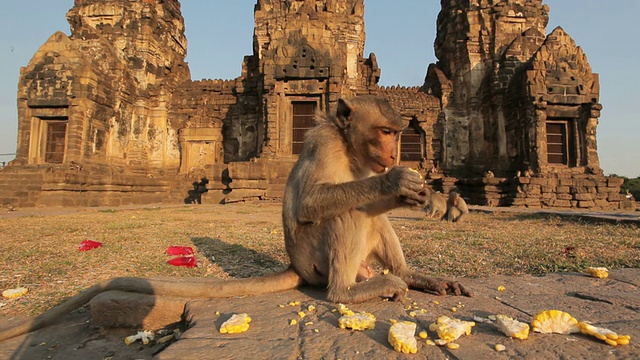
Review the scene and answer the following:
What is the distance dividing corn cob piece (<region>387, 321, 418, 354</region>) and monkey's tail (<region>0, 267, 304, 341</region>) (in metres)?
1.12

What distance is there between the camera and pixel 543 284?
2.73 meters

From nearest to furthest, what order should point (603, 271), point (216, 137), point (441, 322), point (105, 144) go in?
point (441, 322) → point (603, 271) → point (105, 144) → point (216, 137)

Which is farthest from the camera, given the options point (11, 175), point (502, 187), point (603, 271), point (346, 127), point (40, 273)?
point (502, 187)

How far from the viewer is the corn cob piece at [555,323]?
1.68 metres

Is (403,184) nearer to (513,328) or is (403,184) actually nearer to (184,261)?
(513,328)

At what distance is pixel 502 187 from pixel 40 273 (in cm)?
1507

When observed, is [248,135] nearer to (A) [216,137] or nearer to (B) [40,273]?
(A) [216,137]

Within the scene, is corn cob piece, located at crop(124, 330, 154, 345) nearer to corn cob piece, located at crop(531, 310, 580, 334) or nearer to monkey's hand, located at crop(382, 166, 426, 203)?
monkey's hand, located at crop(382, 166, 426, 203)

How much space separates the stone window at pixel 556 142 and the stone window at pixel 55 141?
21.2 meters

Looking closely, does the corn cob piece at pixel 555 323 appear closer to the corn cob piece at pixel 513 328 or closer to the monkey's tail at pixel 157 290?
the corn cob piece at pixel 513 328

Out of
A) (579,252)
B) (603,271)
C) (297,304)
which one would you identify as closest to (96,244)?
(297,304)

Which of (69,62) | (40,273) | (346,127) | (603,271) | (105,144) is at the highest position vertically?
(69,62)

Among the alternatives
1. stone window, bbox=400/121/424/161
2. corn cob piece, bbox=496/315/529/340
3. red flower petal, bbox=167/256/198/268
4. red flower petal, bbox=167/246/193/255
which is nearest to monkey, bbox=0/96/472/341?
corn cob piece, bbox=496/315/529/340

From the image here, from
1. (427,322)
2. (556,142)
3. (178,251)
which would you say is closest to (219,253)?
(178,251)
